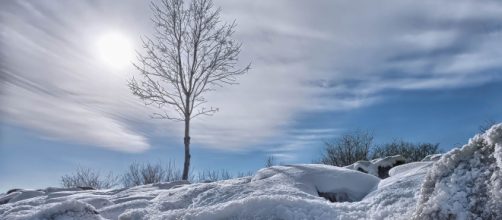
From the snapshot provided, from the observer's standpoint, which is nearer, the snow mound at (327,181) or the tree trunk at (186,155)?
the snow mound at (327,181)

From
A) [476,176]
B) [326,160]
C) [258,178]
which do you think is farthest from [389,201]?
[326,160]

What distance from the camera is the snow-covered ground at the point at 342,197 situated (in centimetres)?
184

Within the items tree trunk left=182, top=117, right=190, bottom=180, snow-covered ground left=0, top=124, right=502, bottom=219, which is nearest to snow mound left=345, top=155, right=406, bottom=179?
snow-covered ground left=0, top=124, right=502, bottom=219

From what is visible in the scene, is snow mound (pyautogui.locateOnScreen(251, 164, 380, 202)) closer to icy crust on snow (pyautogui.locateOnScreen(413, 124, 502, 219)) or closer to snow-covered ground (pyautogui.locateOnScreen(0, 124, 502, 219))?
snow-covered ground (pyautogui.locateOnScreen(0, 124, 502, 219))

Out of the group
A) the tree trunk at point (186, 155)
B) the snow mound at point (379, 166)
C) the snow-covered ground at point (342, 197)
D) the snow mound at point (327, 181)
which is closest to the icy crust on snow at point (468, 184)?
the snow-covered ground at point (342, 197)

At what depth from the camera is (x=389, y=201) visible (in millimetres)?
2689

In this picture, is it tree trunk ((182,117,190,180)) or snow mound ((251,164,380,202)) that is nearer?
snow mound ((251,164,380,202))

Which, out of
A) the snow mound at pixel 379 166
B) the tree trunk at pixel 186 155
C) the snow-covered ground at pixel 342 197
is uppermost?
the tree trunk at pixel 186 155

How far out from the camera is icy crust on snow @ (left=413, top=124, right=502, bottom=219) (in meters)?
1.77

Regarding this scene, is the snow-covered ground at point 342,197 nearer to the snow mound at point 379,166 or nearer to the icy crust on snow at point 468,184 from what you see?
the icy crust on snow at point 468,184

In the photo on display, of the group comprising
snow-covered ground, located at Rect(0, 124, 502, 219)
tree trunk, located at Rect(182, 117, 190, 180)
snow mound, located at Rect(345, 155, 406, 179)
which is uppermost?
tree trunk, located at Rect(182, 117, 190, 180)

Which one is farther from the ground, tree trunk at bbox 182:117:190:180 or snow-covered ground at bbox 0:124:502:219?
tree trunk at bbox 182:117:190:180

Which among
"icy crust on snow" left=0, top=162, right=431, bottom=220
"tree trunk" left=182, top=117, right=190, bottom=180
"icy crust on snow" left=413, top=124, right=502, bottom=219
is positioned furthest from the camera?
"tree trunk" left=182, top=117, right=190, bottom=180

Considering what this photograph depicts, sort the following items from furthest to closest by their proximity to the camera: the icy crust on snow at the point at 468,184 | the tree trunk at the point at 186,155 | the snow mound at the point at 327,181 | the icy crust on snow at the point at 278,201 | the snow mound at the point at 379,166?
the tree trunk at the point at 186,155
the snow mound at the point at 379,166
the snow mound at the point at 327,181
the icy crust on snow at the point at 278,201
the icy crust on snow at the point at 468,184
